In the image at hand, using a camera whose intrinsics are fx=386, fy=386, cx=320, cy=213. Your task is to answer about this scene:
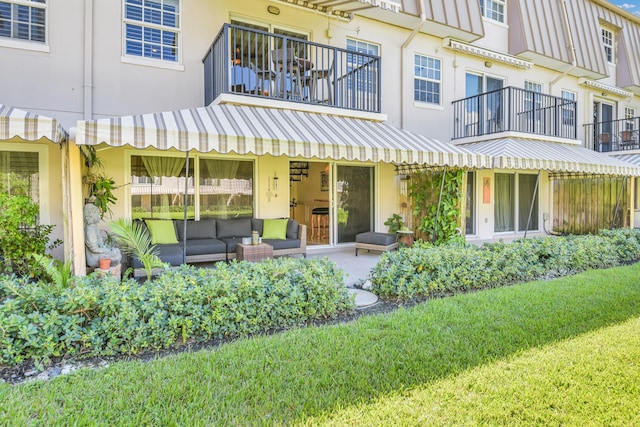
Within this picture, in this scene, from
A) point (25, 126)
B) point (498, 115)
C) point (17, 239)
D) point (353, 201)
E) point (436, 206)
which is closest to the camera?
point (25, 126)

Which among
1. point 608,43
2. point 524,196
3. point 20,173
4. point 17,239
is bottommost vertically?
point 17,239

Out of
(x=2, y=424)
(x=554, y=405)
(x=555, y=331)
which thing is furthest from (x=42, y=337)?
(x=555, y=331)

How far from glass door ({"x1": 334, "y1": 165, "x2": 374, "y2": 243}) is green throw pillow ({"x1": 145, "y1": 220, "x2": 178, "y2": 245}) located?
4946mm

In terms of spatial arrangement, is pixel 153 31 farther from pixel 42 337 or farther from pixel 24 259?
pixel 42 337

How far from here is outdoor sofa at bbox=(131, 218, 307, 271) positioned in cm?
812

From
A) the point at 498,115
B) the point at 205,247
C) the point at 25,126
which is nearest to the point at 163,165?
the point at 205,247

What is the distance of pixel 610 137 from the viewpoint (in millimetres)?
17969

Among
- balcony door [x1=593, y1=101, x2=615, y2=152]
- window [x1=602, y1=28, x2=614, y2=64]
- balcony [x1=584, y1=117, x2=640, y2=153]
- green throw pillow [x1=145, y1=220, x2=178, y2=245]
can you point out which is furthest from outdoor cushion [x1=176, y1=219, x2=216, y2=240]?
window [x1=602, y1=28, x2=614, y2=64]

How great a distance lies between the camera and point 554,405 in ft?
10.4

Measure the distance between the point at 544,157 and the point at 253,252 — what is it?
8501mm

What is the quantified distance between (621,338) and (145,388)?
5145 mm

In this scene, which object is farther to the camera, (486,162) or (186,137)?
(486,162)

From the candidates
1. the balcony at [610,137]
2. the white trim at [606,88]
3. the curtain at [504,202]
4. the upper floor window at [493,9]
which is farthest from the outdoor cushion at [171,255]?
the white trim at [606,88]

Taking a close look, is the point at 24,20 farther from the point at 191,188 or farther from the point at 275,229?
the point at 275,229
